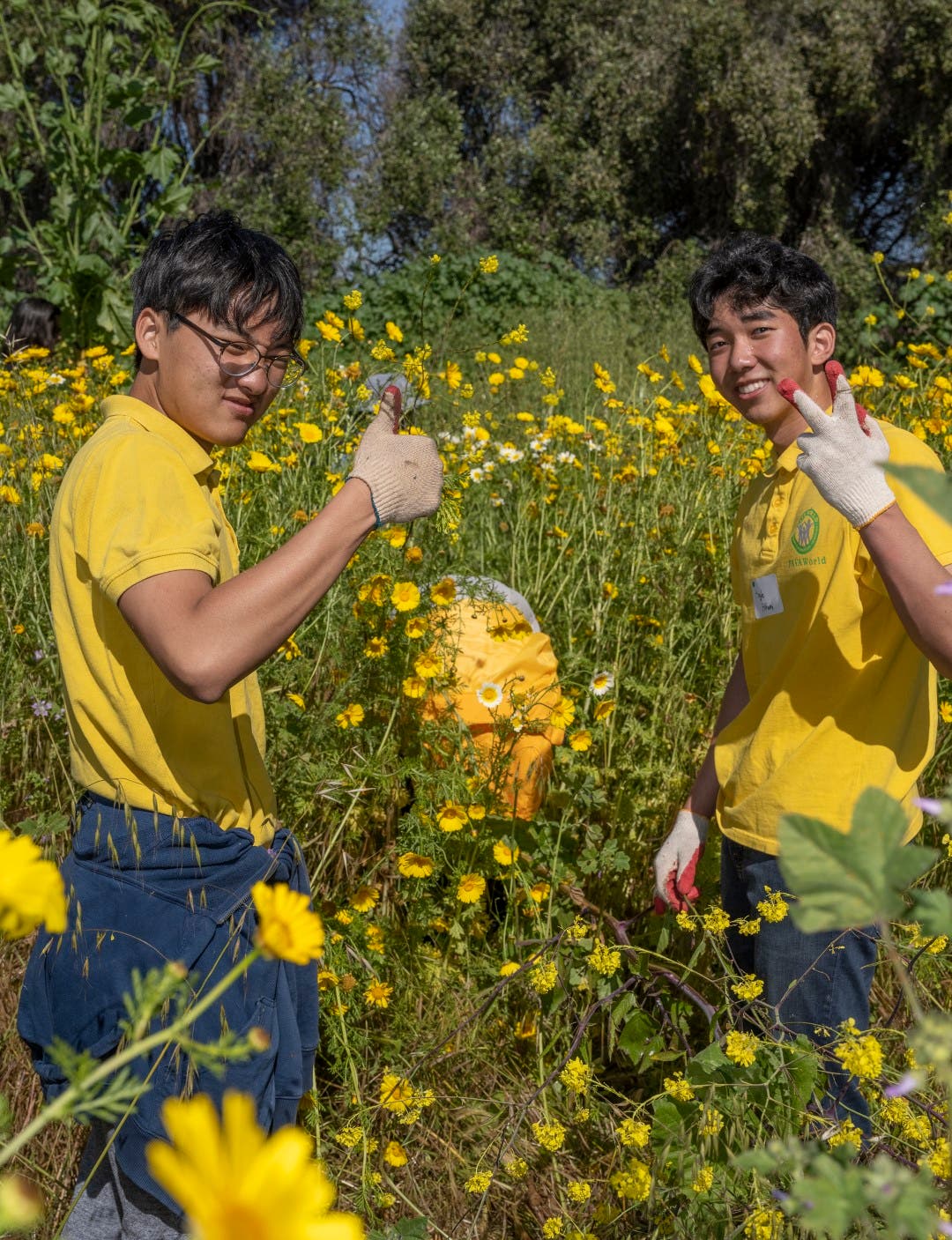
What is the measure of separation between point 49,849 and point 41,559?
79 centimetres

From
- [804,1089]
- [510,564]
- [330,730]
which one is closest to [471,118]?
[510,564]

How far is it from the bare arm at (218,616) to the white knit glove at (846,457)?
2.14 feet

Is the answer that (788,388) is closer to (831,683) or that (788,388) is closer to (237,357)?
(831,683)

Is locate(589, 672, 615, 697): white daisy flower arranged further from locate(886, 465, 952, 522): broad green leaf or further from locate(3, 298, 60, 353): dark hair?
locate(3, 298, 60, 353): dark hair

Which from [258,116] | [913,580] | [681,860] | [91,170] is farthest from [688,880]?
[258,116]

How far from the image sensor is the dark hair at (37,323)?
5.04 m

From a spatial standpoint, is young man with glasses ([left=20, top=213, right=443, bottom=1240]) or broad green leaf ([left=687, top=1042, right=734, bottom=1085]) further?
broad green leaf ([left=687, top=1042, right=734, bottom=1085])

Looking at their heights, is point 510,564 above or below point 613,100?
below

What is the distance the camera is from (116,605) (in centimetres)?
117

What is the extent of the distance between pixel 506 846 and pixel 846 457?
0.96 m

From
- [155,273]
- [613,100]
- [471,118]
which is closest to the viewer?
[155,273]

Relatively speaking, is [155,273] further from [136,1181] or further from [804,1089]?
[804,1089]

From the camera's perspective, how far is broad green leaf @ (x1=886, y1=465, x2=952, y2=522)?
0.41 metres

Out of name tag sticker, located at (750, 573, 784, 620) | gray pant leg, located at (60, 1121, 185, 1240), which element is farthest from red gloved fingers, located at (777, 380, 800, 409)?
gray pant leg, located at (60, 1121, 185, 1240)
